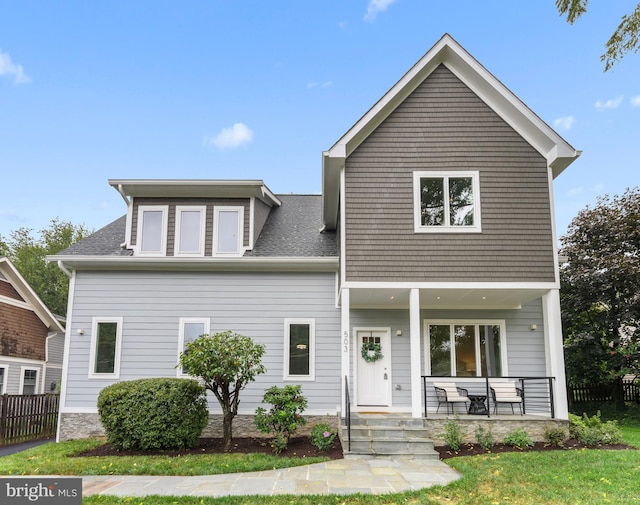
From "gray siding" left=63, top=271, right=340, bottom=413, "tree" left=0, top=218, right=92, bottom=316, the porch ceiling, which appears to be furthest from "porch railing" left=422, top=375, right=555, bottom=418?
"tree" left=0, top=218, right=92, bottom=316

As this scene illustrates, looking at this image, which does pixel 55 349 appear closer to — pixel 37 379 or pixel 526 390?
pixel 37 379

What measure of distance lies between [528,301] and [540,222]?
94.4 inches

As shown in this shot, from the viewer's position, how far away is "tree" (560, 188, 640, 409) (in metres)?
12.9

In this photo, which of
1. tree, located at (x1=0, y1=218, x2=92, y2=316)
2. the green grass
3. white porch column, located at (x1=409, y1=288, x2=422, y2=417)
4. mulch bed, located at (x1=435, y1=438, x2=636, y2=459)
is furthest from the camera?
tree, located at (x1=0, y1=218, x2=92, y2=316)

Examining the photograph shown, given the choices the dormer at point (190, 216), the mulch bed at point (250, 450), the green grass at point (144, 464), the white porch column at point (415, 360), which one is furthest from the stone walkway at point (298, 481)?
the dormer at point (190, 216)

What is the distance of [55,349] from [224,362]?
1310cm

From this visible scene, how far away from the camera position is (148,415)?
8.72 meters

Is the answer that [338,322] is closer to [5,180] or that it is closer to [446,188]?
[446,188]

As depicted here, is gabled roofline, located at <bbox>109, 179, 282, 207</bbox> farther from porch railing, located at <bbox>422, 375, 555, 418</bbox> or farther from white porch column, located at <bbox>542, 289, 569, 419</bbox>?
white porch column, located at <bbox>542, 289, 569, 419</bbox>

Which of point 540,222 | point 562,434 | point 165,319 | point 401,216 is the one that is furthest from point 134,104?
point 562,434

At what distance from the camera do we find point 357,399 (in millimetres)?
11023

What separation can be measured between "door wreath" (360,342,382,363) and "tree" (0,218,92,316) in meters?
25.3

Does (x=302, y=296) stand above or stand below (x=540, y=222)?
below

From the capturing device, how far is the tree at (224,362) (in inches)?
348
